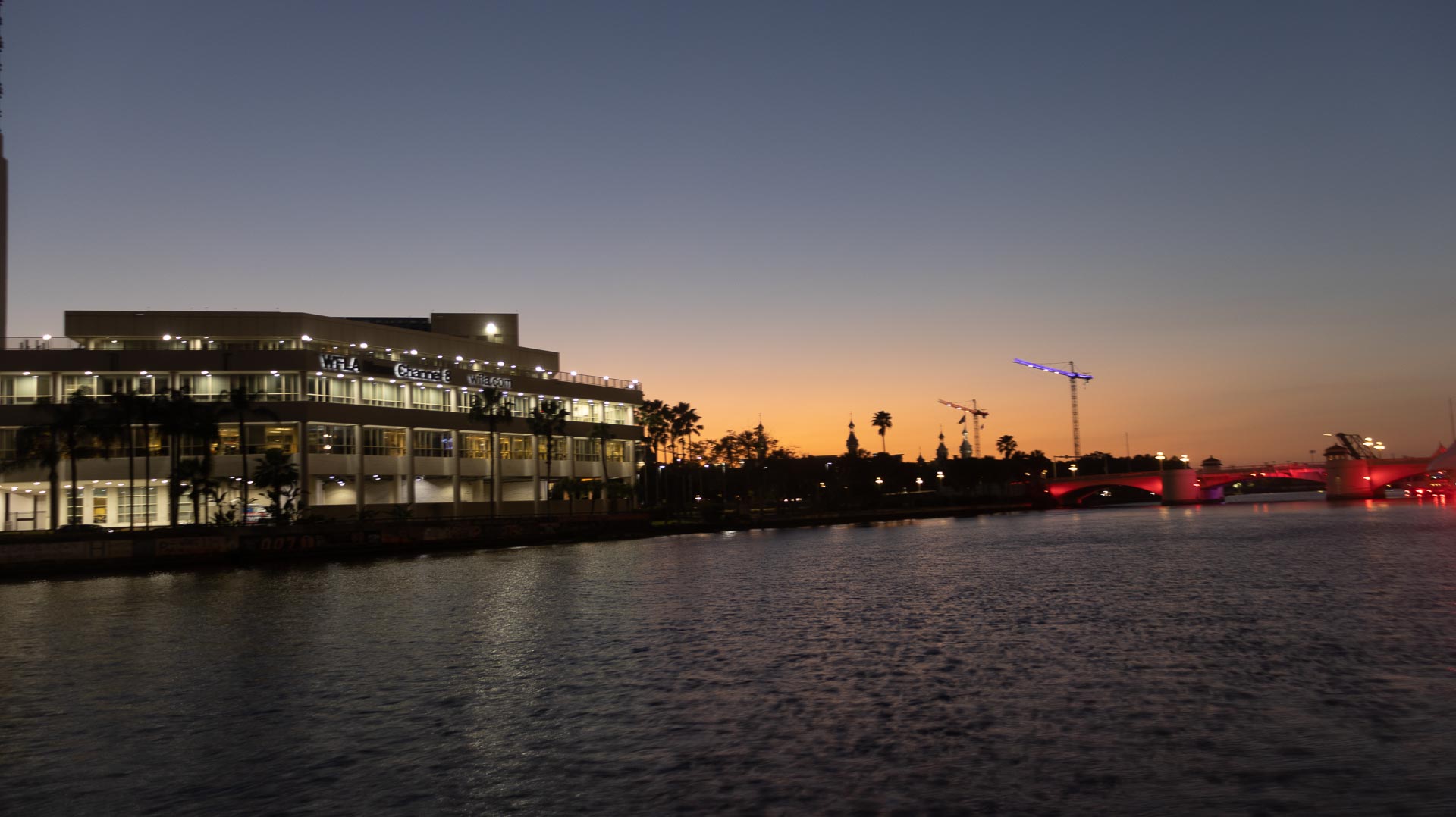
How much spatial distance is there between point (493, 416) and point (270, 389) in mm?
21966

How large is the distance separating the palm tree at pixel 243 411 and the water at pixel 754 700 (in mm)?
43767

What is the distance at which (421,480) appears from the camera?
117562mm

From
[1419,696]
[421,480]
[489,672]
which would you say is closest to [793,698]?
[489,672]

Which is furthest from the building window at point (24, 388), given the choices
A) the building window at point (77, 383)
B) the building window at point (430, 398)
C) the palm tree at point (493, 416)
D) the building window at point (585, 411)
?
the building window at point (585, 411)

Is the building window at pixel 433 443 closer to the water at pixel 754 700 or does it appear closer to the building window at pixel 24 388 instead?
the building window at pixel 24 388

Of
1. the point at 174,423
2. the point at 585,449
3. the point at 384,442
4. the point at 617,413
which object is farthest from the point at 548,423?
the point at 174,423

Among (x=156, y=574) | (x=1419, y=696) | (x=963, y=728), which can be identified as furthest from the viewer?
(x=156, y=574)

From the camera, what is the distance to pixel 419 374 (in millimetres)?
117188

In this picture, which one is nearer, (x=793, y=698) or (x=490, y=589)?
(x=793, y=698)

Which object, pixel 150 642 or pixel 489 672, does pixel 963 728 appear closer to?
pixel 489 672

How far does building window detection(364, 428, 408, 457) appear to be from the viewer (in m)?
111

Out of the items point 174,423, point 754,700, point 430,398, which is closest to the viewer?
point 754,700

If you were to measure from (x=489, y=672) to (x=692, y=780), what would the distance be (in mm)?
12493

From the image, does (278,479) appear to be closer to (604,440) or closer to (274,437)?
(274,437)
